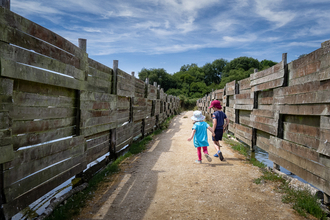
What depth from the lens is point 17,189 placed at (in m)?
2.51

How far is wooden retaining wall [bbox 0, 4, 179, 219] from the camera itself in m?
2.34

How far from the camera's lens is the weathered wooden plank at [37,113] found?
2537mm

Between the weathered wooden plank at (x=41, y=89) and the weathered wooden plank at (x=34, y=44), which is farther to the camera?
the weathered wooden plank at (x=41, y=89)

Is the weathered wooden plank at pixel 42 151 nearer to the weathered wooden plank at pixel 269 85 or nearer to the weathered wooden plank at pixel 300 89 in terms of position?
the weathered wooden plank at pixel 300 89

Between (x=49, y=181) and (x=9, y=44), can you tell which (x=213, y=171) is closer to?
(x=49, y=181)

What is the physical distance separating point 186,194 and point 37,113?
2.80 meters

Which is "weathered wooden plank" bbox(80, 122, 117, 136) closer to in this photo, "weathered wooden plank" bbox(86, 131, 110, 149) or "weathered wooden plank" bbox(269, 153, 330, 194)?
"weathered wooden plank" bbox(86, 131, 110, 149)

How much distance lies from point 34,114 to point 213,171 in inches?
155

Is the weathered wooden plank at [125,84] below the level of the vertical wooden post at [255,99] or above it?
above

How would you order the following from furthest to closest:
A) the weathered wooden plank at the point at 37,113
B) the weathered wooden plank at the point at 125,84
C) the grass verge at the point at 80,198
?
the weathered wooden plank at the point at 125,84, the grass verge at the point at 80,198, the weathered wooden plank at the point at 37,113

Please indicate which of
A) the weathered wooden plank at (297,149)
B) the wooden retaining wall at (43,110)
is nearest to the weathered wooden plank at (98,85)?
the wooden retaining wall at (43,110)

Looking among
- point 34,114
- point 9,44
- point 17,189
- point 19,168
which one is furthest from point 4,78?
point 17,189

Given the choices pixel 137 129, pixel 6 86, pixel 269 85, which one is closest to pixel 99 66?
pixel 6 86

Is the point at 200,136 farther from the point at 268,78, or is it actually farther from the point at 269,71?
the point at 269,71
